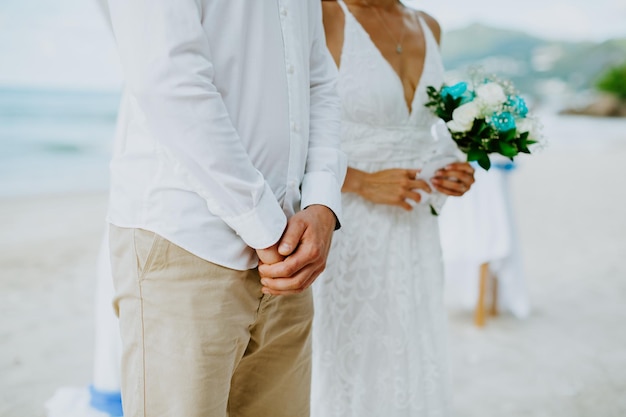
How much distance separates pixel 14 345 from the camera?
3271 millimetres

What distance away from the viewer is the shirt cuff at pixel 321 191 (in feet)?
3.85

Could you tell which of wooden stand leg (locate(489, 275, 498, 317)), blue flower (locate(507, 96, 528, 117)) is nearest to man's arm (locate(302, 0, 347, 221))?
blue flower (locate(507, 96, 528, 117))

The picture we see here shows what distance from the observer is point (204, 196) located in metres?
1.01

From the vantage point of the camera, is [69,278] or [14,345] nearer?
[14,345]

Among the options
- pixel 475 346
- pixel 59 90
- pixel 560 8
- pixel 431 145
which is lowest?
pixel 475 346

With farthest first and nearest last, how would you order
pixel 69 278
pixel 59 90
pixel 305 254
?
pixel 59 90
pixel 69 278
pixel 305 254

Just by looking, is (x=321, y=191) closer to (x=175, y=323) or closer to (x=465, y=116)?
(x=175, y=323)

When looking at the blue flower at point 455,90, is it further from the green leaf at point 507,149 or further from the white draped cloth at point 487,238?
the white draped cloth at point 487,238

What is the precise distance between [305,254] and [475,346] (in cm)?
258

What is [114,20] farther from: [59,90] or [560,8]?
[560,8]

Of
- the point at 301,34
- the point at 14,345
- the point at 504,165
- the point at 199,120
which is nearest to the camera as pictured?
the point at 199,120

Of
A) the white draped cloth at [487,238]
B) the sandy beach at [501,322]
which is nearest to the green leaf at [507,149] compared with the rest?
the sandy beach at [501,322]

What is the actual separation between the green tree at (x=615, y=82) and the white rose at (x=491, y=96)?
2897 centimetres

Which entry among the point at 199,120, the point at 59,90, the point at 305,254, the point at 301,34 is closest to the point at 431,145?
the point at 301,34
